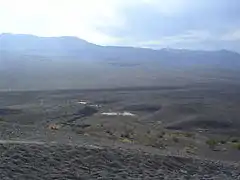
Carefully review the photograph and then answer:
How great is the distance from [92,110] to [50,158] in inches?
1671

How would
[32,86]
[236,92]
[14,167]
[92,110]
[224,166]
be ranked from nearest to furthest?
[14,167], [224,166], [92,110], [236,92], [32,86]

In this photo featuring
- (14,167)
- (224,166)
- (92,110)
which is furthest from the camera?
(92,110)

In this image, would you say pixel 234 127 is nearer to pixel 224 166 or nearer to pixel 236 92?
pixel 224 166

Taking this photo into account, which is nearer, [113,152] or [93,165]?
[93,165]

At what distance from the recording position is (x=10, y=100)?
66.6 metres

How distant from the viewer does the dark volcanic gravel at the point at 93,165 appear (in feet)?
36.2

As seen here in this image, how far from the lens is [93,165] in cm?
1226

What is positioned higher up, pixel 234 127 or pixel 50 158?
pixel 50 158

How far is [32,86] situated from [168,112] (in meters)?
45.0

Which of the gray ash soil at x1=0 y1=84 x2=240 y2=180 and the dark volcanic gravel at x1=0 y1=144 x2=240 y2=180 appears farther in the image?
the gray ash soil at x1=0 y1=84 x2=240 y2=180

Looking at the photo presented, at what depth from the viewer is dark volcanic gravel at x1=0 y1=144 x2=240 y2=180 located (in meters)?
11.0

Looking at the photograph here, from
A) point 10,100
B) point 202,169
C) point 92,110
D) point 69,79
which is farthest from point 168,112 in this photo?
point 69,79

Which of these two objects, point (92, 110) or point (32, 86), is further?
point (32, 86)

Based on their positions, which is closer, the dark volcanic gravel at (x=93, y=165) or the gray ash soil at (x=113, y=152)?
the dark volcanic gravel at (x=93, y=165)
